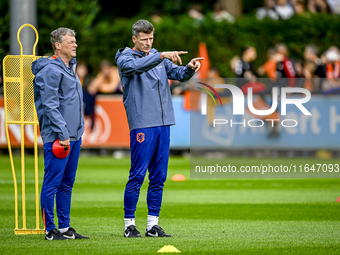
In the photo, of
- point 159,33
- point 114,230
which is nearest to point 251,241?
point 114,230

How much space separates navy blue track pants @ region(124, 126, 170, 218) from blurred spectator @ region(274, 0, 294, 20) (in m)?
16.3

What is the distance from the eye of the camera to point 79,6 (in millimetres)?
19359

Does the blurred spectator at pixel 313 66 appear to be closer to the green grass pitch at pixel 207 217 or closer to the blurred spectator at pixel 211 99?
the blurred spectator at pixel 211 99

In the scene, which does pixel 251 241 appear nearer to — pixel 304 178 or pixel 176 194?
pixel 176 194

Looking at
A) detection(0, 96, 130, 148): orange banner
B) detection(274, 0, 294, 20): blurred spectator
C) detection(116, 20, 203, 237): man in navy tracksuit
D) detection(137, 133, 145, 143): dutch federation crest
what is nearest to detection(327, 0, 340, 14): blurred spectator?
detection(274, 0, 294, 20): blurred spectator

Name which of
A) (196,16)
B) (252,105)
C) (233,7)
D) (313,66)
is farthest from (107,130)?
(233,7)

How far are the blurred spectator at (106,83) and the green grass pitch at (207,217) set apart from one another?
4.36m

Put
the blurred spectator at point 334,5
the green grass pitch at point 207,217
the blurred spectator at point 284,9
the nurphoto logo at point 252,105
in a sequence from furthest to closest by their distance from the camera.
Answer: the blurred spectator at point 334,5 → the blurred spectator at point 284,9 → the nurphoto logo at point 252,105 → the green grass pitch at point 207,217

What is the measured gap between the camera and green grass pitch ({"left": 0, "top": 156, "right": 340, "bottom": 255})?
6.83m

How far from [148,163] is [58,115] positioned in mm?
1089

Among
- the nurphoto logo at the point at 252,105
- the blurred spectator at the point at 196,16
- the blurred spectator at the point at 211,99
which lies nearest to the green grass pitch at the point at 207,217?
the blurred spectator at the point at 211,99

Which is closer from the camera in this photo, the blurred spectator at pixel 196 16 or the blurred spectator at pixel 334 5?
the blurred spectator at pixel 196 16

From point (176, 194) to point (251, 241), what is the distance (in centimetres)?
468

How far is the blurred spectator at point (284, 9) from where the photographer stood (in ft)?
75.2
